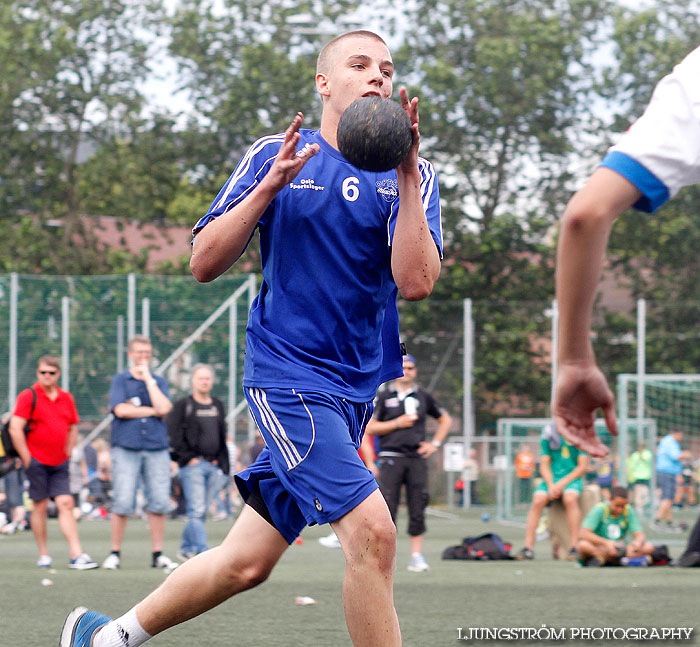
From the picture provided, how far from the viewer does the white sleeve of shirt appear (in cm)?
246

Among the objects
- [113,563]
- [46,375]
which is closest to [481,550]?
[113,563]

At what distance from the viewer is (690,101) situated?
2484 millimetres

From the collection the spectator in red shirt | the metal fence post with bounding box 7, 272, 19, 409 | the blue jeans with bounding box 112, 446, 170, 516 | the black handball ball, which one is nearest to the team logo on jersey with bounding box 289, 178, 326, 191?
the black handball ball

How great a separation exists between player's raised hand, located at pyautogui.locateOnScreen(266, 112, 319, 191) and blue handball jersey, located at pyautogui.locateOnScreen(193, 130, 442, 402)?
0.24m

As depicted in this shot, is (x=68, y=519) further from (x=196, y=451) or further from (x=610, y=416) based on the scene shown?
(x=610, y=416)

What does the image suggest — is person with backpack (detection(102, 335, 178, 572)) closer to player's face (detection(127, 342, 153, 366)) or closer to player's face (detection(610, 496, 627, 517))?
player's face (detection(127, 342, 153, 366))

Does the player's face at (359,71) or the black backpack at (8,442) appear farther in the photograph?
the black backpack at (8,442)

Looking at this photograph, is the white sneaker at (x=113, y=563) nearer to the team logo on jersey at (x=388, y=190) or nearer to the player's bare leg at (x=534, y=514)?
the player's bare leg at (x=534, y=514)

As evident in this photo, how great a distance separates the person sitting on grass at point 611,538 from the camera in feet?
41.0

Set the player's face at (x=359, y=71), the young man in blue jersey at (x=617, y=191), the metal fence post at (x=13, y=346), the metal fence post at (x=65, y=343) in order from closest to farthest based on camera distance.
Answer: the young man in blue jersey at (x=617, y=191) → the player's face at (x=359, y=71) → the metal fence post at (x=65, y=343) → the metal fence post at (x=13, y=346)

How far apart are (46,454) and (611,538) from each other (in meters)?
5.41

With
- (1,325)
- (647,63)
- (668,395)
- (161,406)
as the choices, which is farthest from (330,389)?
(647,63)

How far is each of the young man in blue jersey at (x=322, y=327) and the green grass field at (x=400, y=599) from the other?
2452mm

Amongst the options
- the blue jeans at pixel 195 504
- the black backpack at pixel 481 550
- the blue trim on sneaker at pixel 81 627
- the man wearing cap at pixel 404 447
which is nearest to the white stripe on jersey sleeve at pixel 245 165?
the blue trim on sneaker at pixel 81 627
